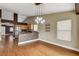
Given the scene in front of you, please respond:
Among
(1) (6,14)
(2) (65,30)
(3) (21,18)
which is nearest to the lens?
(2) (65,30)

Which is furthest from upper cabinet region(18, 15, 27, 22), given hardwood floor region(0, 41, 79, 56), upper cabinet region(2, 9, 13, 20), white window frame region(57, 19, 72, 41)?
white window frame region(57, 19, 72, 41)

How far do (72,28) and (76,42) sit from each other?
2.32 ft

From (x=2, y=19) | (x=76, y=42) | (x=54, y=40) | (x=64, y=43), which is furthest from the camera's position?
(x=2, y=19)

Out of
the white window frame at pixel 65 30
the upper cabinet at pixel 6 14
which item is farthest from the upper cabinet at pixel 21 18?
the white window frame at pixel 65 30

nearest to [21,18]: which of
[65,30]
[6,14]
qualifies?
[6,14]

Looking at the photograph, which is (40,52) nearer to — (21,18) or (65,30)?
(65,30)

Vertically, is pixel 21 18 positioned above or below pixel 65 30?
above

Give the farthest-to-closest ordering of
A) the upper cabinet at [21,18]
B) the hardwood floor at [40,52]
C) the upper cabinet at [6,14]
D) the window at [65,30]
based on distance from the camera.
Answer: the upper cabinet at [21,18] → the upper cabinet at [6,14] → the window at [65,30] → the hardwood floor at [40,52]

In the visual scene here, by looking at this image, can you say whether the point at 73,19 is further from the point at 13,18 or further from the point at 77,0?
the point at 13,18

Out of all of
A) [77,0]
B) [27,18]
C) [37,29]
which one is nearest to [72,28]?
[77,0]

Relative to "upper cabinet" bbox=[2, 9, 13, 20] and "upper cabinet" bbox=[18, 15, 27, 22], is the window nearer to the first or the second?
"upper cabinet" bbox=[18, 15, 27, 22]

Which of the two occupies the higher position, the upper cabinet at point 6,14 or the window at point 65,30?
the upper cabinet at point 6,14

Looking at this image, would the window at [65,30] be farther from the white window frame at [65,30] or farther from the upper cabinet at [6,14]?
the upper cabinet at [6,14]

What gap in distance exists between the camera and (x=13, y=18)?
7.65m
